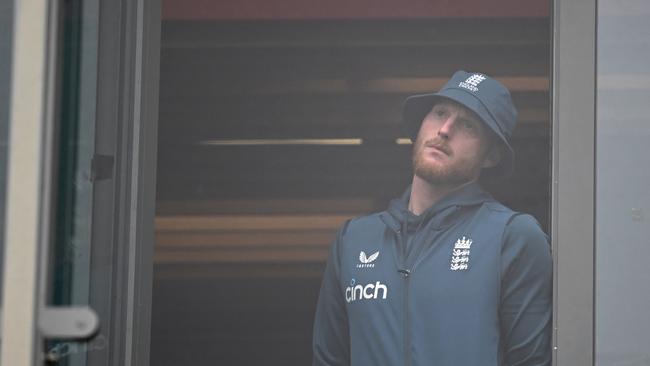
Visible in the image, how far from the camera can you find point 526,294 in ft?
10.8

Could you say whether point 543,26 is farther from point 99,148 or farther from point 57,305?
point 57,305

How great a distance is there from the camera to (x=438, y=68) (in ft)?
11.0

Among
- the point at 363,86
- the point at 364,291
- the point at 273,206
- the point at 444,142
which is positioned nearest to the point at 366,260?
the point at 364,291

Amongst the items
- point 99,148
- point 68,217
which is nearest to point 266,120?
point 99,148

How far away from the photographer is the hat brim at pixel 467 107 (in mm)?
3324

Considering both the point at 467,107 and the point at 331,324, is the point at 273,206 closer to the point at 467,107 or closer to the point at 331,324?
the point at 331,324

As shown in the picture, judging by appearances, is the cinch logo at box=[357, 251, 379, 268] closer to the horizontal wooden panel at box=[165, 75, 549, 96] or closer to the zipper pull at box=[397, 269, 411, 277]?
the zipper pull at box=[397, 269, 411, 277]

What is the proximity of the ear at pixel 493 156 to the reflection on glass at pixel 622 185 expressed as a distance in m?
0.30

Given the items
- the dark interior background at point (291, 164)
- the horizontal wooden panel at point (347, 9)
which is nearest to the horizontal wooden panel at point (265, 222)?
the dark interior background at point (291, 164)

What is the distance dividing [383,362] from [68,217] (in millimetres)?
1033

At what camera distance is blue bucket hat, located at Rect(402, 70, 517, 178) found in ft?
10.9

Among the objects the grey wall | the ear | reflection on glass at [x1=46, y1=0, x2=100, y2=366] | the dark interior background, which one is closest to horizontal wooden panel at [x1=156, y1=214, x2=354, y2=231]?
the dark interior background

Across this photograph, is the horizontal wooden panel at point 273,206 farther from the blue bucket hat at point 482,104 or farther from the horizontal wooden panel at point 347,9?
the horizontal wooden panel at point 347,9

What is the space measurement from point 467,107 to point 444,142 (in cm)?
13
